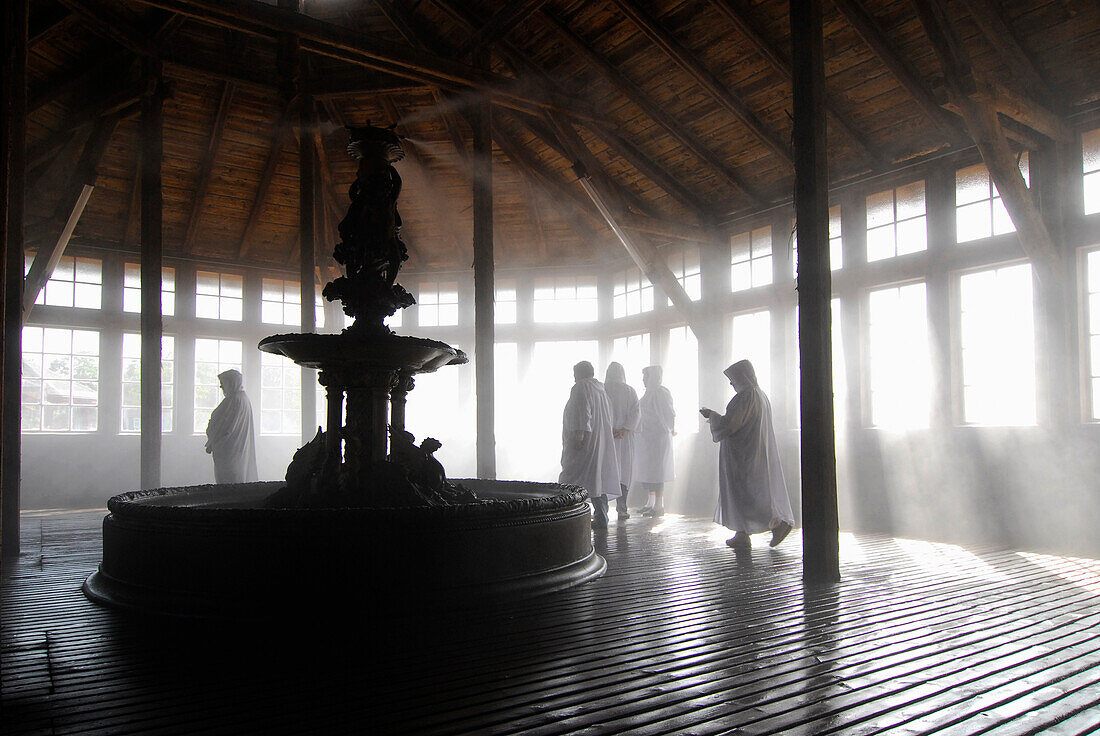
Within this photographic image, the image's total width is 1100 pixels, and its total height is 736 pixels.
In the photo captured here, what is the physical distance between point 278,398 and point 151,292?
5.06 meters

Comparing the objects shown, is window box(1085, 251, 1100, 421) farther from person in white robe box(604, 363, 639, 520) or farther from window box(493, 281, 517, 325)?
window box(493, 281, 517, 325)

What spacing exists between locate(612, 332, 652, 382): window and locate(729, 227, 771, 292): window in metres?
2.02

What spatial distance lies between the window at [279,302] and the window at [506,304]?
11.8ft

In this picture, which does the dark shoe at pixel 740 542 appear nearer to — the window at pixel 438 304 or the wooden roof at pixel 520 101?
the wooden roof at pixel 520 101

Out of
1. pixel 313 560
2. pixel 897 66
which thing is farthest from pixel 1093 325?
pixel 313 560

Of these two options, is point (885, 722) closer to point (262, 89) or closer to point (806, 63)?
point (806, 63)

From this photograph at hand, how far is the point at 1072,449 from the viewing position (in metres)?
7.08

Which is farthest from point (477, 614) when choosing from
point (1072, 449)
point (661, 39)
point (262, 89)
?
point (262, 89)

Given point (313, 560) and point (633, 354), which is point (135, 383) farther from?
point (313, 560)

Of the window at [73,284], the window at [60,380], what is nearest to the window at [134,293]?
the window at [73,284]

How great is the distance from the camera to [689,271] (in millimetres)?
11695

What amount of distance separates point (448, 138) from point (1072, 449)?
8807 millimetres

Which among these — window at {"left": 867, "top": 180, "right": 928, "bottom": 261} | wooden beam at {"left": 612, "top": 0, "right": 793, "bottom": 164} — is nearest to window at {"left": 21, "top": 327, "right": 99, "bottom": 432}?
wooden beam at {"left": 612, "top": 0, "right": 793, "bottom": 164}

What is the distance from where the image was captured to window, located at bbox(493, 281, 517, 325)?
13570mm
